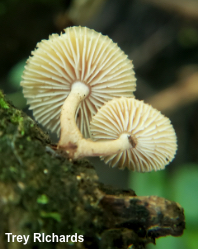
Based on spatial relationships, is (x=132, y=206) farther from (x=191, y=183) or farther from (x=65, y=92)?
(x=191, y=183)

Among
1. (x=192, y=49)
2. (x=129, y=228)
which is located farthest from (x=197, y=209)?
(x=192, y=49)

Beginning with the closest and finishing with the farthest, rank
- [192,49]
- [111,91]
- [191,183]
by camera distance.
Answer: [111,91] → [191,183] → [192,49]

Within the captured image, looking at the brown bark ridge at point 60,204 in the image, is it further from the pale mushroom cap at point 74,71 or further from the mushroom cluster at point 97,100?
the pale mushroom cap at point 74,71

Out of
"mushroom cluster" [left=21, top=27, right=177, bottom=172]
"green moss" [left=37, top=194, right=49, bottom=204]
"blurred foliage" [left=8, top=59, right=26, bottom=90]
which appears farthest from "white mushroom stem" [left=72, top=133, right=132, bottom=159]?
"blurred foliage" [left=8, top=59, right=26, bottom=90]

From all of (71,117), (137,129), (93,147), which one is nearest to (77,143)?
(93,147)

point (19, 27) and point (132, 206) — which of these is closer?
point (132, 206)

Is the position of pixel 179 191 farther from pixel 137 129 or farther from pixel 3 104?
pixel 3 104

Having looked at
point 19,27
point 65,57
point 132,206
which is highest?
point 19,27
